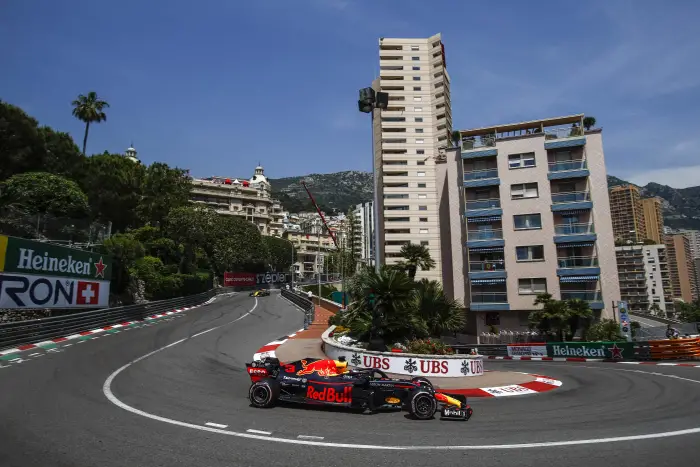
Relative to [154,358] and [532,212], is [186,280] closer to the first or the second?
[154,358]

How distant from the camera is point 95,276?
26.5m

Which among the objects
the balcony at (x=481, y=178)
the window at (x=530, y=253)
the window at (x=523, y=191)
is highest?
the balcony at (x=481, y=178)

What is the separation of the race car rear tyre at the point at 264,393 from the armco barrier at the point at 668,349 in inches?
941

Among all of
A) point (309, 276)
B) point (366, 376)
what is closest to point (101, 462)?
point (366, 376)

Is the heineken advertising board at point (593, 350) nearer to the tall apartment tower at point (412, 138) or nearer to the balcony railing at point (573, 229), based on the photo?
the balcony railing at point (573, 229)

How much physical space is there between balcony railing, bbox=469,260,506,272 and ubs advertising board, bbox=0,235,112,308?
101 feet

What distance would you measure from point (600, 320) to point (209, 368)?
33.9 meters

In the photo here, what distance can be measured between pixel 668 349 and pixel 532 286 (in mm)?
14674

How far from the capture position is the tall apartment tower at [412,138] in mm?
83438

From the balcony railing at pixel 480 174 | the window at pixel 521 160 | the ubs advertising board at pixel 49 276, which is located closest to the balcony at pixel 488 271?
the balcony railing at pixel 480 174

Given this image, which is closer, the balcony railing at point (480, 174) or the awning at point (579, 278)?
the awning at point (579, 278)

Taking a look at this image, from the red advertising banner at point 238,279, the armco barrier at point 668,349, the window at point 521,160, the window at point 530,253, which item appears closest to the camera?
the armco barrier at point 668,349

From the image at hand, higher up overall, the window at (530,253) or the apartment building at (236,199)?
the apartment building at (236,199)

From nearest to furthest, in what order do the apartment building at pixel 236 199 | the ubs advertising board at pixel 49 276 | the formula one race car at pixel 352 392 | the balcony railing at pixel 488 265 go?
the formula one race car at pixel 352 392, the ubs advertising board at pixel 49 276, the balcony railing at pixel 488 265, the apartment building at pixel 236 199
